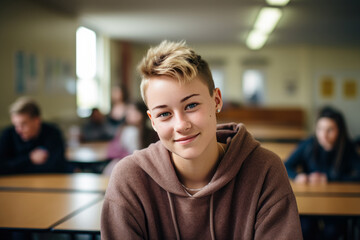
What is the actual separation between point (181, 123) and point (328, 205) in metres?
1.32

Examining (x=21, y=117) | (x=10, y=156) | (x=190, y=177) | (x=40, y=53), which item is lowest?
(x=10, y=156)

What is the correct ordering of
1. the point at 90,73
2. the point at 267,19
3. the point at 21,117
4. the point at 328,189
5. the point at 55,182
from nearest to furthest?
the point at 328,189 → the point at 55,182 → the point at 21,117 → the point at 267,19 → the point at 90,73

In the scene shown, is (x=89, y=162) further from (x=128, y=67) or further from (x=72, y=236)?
(x=128, y=67)

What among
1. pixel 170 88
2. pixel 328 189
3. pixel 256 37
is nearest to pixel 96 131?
pixel 328 189

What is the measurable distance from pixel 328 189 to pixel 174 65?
1.79 m

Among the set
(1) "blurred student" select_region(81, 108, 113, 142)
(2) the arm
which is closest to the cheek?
(2) the arm

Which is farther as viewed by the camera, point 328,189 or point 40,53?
point 40,53

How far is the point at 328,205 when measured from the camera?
213cm

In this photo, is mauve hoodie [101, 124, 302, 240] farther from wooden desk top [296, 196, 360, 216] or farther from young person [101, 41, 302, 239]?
wooden desk top [296, 196, 360, 216]

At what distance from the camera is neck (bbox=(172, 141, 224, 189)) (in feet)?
4.43

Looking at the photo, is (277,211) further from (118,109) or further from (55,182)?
(118,109)

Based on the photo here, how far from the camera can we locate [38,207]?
2.13m

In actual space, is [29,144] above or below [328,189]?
above

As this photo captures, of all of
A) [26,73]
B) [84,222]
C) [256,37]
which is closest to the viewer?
[84,222]
